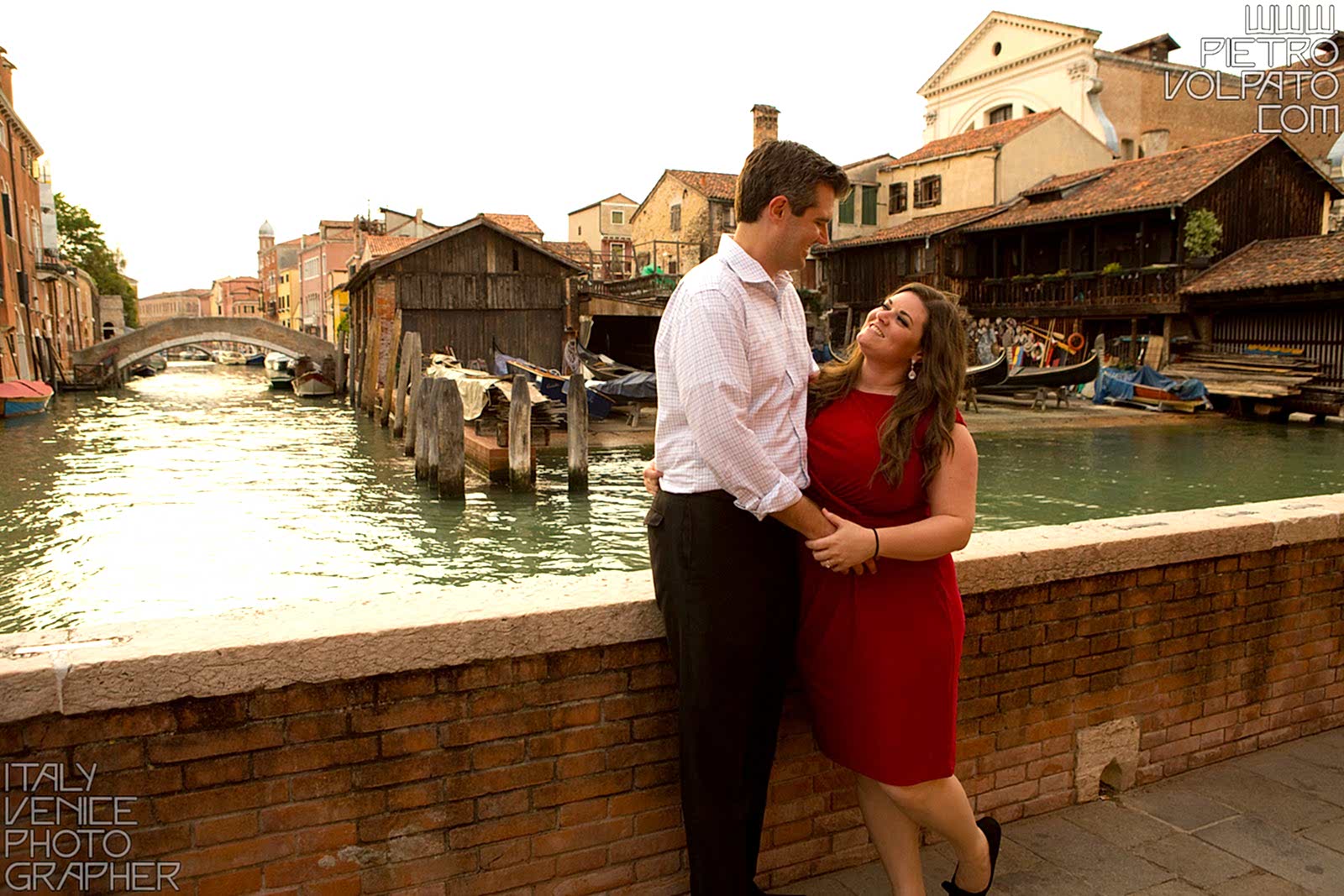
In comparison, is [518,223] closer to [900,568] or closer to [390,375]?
[390,375]

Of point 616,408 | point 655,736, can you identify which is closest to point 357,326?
point 616,408

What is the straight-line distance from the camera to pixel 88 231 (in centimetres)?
5309

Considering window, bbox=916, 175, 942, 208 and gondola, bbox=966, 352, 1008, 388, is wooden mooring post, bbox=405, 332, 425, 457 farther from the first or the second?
window, bbox=916, 175, 942, 208

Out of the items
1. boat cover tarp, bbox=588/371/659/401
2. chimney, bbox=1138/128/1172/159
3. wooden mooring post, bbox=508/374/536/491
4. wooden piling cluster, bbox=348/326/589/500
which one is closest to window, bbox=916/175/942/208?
chimney, bbox=1138/128/1172/159

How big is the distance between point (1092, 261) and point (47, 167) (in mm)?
36314

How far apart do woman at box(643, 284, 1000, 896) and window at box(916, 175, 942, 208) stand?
31040mm

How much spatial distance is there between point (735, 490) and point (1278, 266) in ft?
78.1

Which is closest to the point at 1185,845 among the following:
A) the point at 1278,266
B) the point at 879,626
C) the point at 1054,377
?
the point at 879,626

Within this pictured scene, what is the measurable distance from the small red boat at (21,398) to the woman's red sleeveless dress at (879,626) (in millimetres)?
24680

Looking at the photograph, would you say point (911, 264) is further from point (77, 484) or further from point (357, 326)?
point (77, 484)

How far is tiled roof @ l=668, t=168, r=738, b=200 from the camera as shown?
35.1m

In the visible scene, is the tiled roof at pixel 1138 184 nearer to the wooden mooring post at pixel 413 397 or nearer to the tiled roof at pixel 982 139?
the tiled roof at pixel 982 139

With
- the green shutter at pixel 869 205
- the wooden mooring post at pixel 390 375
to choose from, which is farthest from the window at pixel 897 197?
the wooden mooring post at pixel 390 375

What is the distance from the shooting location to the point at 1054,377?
23.0 m
